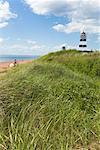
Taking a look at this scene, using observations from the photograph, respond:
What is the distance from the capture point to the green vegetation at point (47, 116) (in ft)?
11.2

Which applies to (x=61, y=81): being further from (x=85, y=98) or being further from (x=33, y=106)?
(x=33, y=106)

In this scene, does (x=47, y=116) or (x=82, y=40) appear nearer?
(x=47, y=116)

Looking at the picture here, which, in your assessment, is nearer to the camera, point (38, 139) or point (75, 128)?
point (38, 139)

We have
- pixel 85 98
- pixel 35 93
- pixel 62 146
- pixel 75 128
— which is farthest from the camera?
pixel 85 98

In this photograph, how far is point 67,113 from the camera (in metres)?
4.50

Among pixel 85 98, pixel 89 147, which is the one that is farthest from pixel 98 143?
pixel 85 98

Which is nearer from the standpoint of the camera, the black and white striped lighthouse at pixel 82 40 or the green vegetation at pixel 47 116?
the green vegetation at pixel 47 116

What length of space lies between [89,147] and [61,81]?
8.12ft

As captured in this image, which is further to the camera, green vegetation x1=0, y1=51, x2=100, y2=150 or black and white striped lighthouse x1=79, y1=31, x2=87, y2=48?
black and white striped lighthouse x1=79, y1=31, x2=87, y2=48

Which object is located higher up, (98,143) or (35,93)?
(35,93)

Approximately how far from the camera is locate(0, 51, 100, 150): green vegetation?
3.42 meters

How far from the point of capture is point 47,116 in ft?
13.8

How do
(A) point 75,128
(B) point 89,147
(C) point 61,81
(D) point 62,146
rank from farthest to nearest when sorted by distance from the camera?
(C) point 61,81 < (A) point 75,128 < (B) point 89,147 < (D) point 62,146

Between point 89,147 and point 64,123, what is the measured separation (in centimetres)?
50
